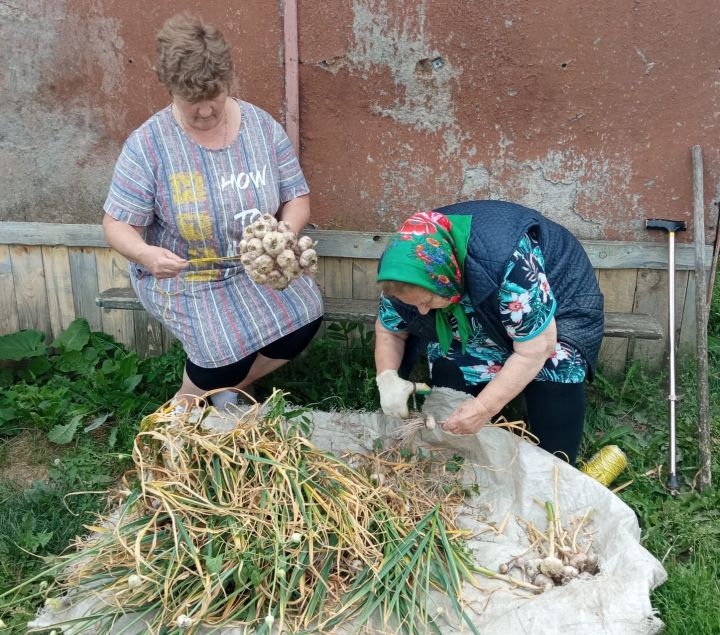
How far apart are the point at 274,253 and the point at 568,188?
1.37 metres

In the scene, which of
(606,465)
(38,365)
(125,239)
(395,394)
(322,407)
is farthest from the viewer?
(38,365)

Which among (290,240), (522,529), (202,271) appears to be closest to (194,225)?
(202,271)

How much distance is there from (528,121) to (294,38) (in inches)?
40.1

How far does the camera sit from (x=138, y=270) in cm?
296

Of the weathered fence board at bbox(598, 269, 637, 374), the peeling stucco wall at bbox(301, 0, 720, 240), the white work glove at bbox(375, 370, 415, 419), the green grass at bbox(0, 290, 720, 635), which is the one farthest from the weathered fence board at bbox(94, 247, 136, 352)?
the weathered fence board at bbox(598, 269, 637, 374)

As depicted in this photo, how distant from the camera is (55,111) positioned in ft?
11.1

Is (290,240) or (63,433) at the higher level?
(290,240)

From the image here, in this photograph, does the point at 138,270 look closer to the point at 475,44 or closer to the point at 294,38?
the point at 294,38

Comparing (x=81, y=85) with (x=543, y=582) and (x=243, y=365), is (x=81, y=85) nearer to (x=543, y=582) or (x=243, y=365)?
(x=243, y=365)

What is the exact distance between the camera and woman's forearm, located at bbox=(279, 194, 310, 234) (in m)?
2.92

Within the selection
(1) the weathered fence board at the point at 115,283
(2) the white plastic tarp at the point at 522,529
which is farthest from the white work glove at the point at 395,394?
(1) the weathered fence board at the point at 115,283

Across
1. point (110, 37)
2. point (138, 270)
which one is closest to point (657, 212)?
point (138, 270)

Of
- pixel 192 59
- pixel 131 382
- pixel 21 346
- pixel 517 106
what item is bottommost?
pixel 131 382

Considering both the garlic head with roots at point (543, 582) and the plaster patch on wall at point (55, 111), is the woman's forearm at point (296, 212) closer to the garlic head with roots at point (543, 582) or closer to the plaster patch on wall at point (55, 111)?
the plaster patch on wall at point (55, 111)
